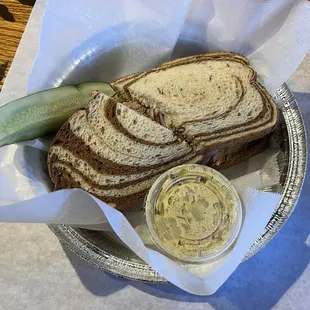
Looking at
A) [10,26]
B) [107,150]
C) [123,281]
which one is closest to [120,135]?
[107,150]

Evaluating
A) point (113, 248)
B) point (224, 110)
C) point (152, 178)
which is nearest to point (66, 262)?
point (113, 248)

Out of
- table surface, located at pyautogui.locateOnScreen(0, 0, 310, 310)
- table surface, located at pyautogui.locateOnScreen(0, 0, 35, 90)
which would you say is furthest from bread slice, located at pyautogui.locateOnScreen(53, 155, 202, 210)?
table surface, located at pyautogui.locateOnScreen(0, 0, 35, 90)

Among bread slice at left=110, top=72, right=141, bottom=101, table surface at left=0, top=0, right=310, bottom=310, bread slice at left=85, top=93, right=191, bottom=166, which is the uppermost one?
bread slice at left=110, top=72, right=141, bottom=101

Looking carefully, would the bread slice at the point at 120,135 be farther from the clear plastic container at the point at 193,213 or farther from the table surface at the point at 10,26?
the table surface at the point at 10,26

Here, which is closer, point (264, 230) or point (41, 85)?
point (264, 230)

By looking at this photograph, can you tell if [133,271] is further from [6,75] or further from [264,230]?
[6,75]

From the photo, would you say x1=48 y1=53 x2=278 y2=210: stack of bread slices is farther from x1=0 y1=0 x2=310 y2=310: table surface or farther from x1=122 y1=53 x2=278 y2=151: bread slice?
x1=0 y1=0 x2=310 y2=310: table surface
